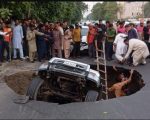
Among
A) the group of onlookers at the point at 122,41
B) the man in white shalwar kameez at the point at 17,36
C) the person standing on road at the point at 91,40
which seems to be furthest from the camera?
the person standing on road at the point at 91,40

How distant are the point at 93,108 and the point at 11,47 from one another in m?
8.69

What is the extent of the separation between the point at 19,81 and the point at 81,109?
488 centimetres

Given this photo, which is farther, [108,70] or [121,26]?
[121,26]

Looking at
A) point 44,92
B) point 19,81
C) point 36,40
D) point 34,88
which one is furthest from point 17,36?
point 34,88

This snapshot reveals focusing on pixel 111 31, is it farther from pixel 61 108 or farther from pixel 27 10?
pixel 61 108

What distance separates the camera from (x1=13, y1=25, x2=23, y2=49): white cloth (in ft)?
52.6

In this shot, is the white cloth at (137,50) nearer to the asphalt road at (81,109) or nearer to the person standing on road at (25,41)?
the person standing on road at (25,41)

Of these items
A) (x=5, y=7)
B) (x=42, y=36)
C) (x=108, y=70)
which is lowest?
(x=108, y=70)

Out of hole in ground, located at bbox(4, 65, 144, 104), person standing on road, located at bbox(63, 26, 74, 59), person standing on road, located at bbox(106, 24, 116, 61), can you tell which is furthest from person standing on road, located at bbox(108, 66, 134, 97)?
person standing on road, located at bbox(63, 26, 74, 59)

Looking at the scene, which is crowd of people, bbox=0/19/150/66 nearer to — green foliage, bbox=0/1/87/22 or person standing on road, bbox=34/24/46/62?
person standing on road, bbox=34/24/46/62

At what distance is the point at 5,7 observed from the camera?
17.3 meters

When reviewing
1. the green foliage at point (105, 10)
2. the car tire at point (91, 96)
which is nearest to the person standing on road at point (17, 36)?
the car tire at point (91, 96)

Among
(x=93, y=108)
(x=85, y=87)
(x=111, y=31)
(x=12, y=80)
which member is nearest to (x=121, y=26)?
(x=111, y=31)

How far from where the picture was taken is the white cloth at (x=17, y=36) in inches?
631
